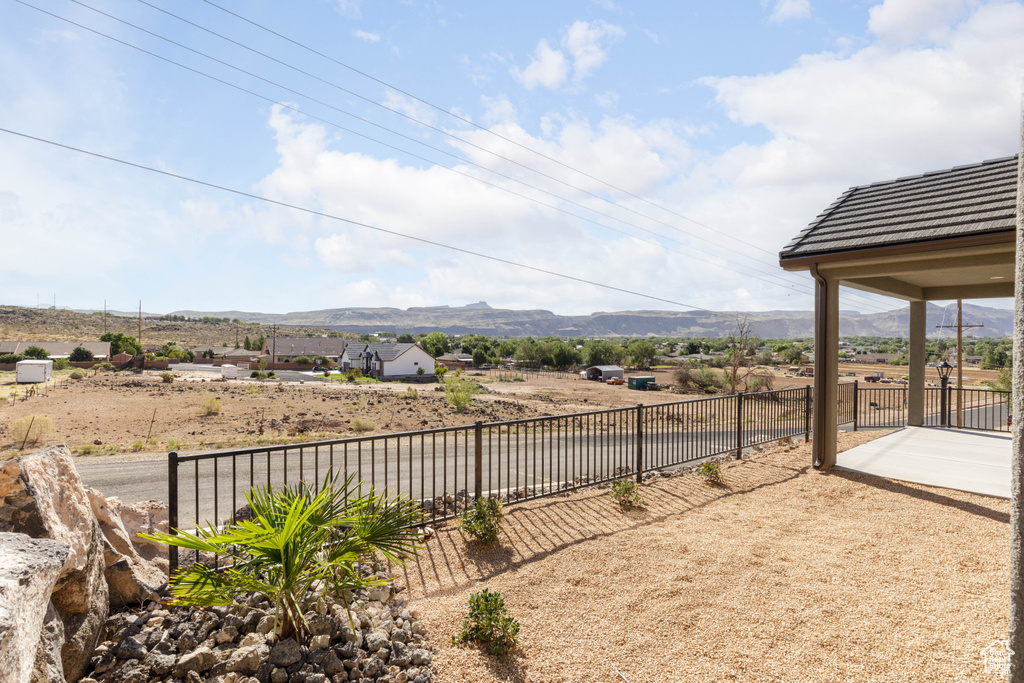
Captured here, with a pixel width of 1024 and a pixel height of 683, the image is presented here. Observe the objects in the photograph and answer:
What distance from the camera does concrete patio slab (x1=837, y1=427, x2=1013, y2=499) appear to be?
712cm

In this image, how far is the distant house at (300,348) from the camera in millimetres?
75312

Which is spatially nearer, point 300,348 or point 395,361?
point 395,361

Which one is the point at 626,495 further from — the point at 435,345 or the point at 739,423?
the point at 435,345

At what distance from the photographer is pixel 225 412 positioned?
75.7ft

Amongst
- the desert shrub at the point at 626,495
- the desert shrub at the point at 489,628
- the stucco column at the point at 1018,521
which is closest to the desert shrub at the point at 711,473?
the desert shrub at the point at 626,495

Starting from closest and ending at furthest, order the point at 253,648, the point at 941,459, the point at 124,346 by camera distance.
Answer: the point at 253,648
the point at 941,459
the point at 124,346

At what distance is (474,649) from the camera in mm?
3268

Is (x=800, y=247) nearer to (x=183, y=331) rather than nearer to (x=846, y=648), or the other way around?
(x=846, y=648)

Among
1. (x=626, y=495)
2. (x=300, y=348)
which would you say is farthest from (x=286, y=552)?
(x=300, y=348)

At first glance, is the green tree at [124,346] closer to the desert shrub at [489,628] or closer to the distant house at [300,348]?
the distant house at [300,348]

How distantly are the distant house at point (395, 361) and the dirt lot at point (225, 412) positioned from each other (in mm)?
19506

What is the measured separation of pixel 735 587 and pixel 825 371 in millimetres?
5656

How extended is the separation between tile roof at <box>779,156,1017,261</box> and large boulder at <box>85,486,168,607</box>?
9.34 m

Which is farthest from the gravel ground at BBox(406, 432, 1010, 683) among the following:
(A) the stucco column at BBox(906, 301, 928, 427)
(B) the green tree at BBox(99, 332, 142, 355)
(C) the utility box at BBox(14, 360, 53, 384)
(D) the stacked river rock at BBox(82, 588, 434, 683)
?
(B) the green tree at BBox(99, 332, 142, 355)
